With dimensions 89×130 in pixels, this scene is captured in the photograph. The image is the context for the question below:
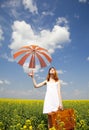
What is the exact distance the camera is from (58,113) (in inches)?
271

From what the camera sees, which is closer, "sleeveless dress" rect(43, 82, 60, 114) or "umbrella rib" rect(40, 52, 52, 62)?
"sleeveless dress" rect(43, 82, 60, 114)

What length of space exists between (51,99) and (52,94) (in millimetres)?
110

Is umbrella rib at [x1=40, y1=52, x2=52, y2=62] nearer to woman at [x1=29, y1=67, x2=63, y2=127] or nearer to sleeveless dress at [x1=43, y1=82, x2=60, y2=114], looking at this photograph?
woman at [x1=29, y1=67, x2=63, y2=127]

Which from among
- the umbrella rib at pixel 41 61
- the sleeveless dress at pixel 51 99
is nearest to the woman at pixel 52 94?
the sleeveless dress at pixel 51 99

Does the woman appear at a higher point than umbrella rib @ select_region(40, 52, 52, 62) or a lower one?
lower

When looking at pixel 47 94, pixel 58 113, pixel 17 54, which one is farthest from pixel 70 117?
pixel 17 54

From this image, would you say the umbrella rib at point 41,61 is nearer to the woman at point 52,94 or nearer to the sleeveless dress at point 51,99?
the woman at point 52,94

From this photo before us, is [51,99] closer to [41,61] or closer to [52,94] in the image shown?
[52,94]

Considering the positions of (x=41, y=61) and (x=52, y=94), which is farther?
(x=41, y=61)

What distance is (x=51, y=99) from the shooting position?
7410 mm

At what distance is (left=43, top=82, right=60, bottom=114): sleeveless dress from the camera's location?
7367 mm

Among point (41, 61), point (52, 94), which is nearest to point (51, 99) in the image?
point (52, 94)

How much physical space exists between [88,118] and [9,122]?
1.87 metres

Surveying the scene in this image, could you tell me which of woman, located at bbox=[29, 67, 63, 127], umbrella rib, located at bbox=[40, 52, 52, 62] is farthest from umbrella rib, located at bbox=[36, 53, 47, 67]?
woman, located at bbox=[29, 67, 63, 127]
